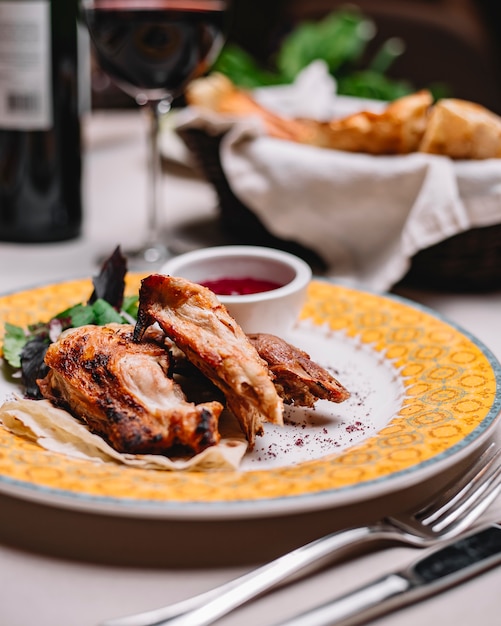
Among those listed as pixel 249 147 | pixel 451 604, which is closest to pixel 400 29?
pixel 249 147

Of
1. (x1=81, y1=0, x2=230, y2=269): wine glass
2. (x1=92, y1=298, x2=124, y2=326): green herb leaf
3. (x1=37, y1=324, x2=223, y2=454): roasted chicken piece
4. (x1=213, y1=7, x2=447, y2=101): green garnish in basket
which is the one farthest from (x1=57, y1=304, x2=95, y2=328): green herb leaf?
(x1=213, y1=7, x2=447, y2=101): green garnish in basket

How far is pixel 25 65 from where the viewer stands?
1770mm

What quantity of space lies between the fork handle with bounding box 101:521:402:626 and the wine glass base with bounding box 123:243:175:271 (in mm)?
1085

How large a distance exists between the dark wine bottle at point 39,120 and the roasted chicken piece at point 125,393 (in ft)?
2.88

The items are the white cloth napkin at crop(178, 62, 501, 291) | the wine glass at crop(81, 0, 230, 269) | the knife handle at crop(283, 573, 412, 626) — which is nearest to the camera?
the knife handle at crop(283, 573, 412, 626)

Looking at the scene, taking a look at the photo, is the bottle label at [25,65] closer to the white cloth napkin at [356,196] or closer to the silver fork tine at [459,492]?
the white cloth napkin at [356,196]

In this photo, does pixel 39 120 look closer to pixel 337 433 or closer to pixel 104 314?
pixel 104 314

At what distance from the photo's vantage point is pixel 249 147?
5.88 ft

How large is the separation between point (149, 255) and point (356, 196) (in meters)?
0.48

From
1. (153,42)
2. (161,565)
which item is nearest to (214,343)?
(161,565)

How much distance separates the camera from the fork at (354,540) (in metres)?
0.68

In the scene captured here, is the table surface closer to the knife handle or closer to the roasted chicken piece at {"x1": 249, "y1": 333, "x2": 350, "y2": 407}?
the knife handle

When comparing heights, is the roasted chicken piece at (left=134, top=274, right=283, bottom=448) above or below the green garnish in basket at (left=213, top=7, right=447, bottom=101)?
below

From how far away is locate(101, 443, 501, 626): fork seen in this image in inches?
26.8
